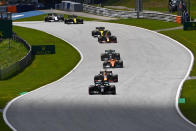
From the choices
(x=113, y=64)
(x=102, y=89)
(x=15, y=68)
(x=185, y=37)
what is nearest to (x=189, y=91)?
(x=102, y=89)

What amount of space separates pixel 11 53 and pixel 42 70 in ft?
45.5

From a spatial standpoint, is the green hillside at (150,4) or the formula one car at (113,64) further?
the green hillside at (150,4)

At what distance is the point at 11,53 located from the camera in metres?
65.9

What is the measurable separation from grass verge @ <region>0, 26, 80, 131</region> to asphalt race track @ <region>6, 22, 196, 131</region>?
1.18 meters

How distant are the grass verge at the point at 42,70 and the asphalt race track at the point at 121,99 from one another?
1.18m

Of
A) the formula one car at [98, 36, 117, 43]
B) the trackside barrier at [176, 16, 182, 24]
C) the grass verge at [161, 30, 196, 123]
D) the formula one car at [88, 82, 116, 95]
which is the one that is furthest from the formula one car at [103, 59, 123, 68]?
the trackside barrier at [176, 16, 182, 24]

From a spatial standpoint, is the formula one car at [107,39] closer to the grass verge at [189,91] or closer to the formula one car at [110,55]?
the grass verge at [189,91]

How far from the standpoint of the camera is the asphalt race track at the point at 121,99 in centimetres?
2914

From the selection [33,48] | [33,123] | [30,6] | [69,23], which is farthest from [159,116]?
[30,6]

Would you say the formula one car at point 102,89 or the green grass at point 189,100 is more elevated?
the formula one car at point 102,89

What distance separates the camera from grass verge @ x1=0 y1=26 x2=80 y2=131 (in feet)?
139

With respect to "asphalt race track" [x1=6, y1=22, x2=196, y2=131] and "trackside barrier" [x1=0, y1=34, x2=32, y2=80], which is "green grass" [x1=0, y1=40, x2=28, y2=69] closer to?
"trackside barrier" [x1=0, y1=34, x2=32, y2=80]

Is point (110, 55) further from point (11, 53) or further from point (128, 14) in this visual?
point (128, 14)

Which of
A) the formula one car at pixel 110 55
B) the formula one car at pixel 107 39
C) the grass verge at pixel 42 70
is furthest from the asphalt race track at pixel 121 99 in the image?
the formula one car at pixel 107 39
